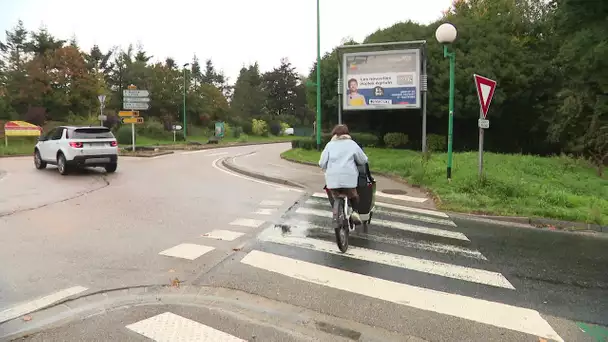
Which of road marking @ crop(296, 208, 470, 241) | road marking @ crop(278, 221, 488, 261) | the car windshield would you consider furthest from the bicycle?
the car windshield

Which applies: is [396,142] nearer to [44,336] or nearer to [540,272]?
[540,272]

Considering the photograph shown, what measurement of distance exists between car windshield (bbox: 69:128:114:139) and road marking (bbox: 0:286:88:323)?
12.0 metres

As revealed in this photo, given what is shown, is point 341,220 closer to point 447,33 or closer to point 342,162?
point 342,162

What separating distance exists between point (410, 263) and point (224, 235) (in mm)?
3005

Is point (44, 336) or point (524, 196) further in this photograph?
point (524, 196)

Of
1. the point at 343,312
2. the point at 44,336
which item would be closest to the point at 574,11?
the point at 343,312

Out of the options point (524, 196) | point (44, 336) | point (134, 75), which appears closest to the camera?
point (44, 336)

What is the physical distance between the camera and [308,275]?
207 inches

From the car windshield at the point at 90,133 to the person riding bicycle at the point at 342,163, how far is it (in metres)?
11.7

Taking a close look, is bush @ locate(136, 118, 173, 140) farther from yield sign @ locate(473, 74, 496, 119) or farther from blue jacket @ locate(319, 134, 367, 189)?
blue jacket @ locate(319, 134, 367, 189)

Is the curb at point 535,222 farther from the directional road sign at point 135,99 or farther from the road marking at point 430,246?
the directional road sign at point 135,99

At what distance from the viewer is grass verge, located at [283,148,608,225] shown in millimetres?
9516

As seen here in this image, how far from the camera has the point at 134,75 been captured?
5516cm

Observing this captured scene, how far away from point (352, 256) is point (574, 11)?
2285 cm
